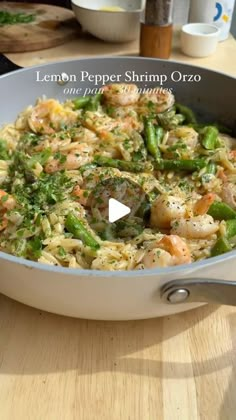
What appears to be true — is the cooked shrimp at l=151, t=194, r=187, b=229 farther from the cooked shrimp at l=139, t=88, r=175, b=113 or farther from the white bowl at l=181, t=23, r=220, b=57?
the white bowl at l=181, t=23, r=220, b=57

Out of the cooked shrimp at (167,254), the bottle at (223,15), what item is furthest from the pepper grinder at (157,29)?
the cooked shrimp at (167,254)

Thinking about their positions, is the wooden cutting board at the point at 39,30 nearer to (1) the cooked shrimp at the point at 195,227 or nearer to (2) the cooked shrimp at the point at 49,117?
(2) the cooked shrimp at the point at 49,117

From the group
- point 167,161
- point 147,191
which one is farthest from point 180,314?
point 167,161

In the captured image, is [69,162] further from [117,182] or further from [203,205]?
[203,205]

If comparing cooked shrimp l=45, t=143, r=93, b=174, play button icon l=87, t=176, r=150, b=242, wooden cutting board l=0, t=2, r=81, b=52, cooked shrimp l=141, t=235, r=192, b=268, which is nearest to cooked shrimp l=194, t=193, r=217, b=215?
play button icon l=87, t=176, r=150, b=242

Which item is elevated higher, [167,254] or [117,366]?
[167,254]

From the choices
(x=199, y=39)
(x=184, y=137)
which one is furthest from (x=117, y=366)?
(x=199, y=39)
